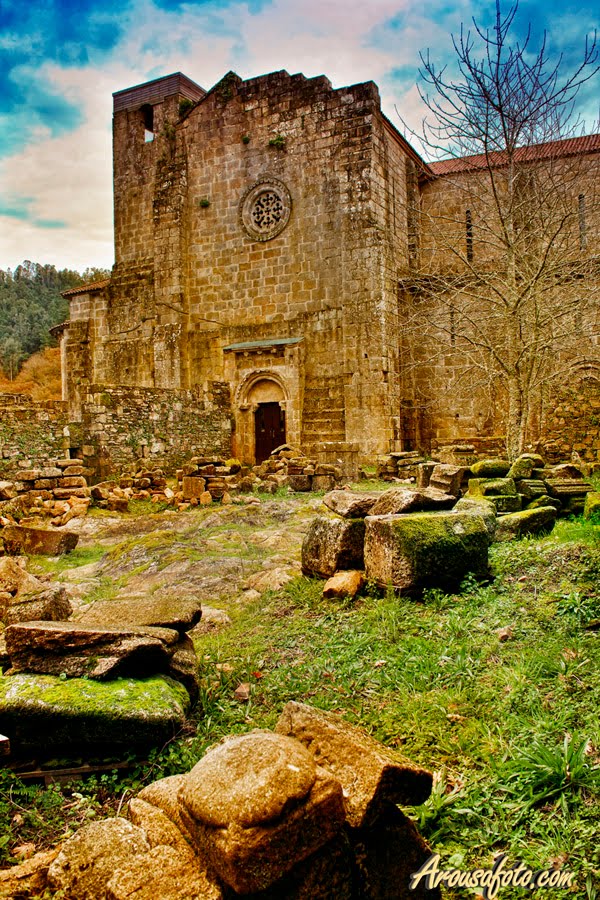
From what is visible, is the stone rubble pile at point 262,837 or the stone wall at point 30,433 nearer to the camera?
the stone rubble pile at point 262,837

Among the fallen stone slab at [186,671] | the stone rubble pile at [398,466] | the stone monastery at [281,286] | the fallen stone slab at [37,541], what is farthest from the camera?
the stone monastery at [281,286]

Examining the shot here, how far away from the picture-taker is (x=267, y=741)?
88.6 inches

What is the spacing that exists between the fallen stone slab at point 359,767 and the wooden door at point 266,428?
16412 mm

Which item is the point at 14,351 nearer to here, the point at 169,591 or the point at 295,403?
the point at 295,403

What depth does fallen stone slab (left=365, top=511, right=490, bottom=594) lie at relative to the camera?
4755 millimetres

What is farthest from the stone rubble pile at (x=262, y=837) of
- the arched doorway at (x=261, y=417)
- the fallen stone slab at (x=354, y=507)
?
the arched doorway at (x=261, y=417)

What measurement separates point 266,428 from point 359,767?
16.9 meters

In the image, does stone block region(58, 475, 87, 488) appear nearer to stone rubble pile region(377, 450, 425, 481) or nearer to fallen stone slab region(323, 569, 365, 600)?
stone rubble pile region(377, 450, 425, 481)

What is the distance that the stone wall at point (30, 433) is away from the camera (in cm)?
1171

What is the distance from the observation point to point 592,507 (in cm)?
670

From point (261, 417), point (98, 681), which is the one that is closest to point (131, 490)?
point (261, 417)

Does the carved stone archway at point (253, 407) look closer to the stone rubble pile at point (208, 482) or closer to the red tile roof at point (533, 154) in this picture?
the stone rubble pile at point (208, 482)

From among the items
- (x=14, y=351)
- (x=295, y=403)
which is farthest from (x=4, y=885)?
(x=14, y=351)

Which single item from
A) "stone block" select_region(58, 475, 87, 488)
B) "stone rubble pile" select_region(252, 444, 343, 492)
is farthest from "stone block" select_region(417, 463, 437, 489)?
"stone block" select_region(58, 475, 87, 488)
